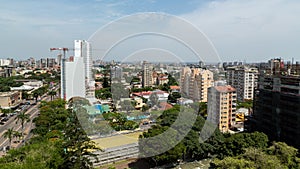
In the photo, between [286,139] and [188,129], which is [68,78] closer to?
[188,129]

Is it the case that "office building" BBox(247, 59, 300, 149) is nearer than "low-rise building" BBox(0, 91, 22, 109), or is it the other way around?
"office building" BBox(247, 59, 300, 149)

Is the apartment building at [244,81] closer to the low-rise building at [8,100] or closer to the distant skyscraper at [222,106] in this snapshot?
the distant skyscraper at [222,106]

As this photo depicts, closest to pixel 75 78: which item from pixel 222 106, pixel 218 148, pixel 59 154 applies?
pixel 222 106

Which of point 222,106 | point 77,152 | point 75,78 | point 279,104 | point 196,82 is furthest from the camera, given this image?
point 196,82

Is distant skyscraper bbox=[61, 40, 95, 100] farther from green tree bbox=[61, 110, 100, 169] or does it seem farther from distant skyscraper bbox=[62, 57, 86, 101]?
green tree bbox=[61, 110, 100, 169]

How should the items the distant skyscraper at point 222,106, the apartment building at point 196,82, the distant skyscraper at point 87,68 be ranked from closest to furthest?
1. the distant skyscraper at point 87,68
2. the distant skyscraper at point 222,106
3. the apartment building at point 196,82

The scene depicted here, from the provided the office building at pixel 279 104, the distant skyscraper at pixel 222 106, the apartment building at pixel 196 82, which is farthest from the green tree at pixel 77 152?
the apartment building at pixel 196 82

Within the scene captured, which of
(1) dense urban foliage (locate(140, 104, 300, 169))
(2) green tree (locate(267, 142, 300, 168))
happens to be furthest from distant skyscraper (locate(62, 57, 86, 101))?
(2) green tree (locate(267, 142, 300, 168))

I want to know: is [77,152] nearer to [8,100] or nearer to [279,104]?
[279,104]

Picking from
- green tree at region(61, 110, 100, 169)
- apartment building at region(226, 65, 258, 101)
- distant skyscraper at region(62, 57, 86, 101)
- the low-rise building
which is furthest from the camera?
apartment building at region(226, 65, 258, 101)

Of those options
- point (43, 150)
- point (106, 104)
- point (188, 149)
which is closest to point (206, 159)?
point (188, 149)
